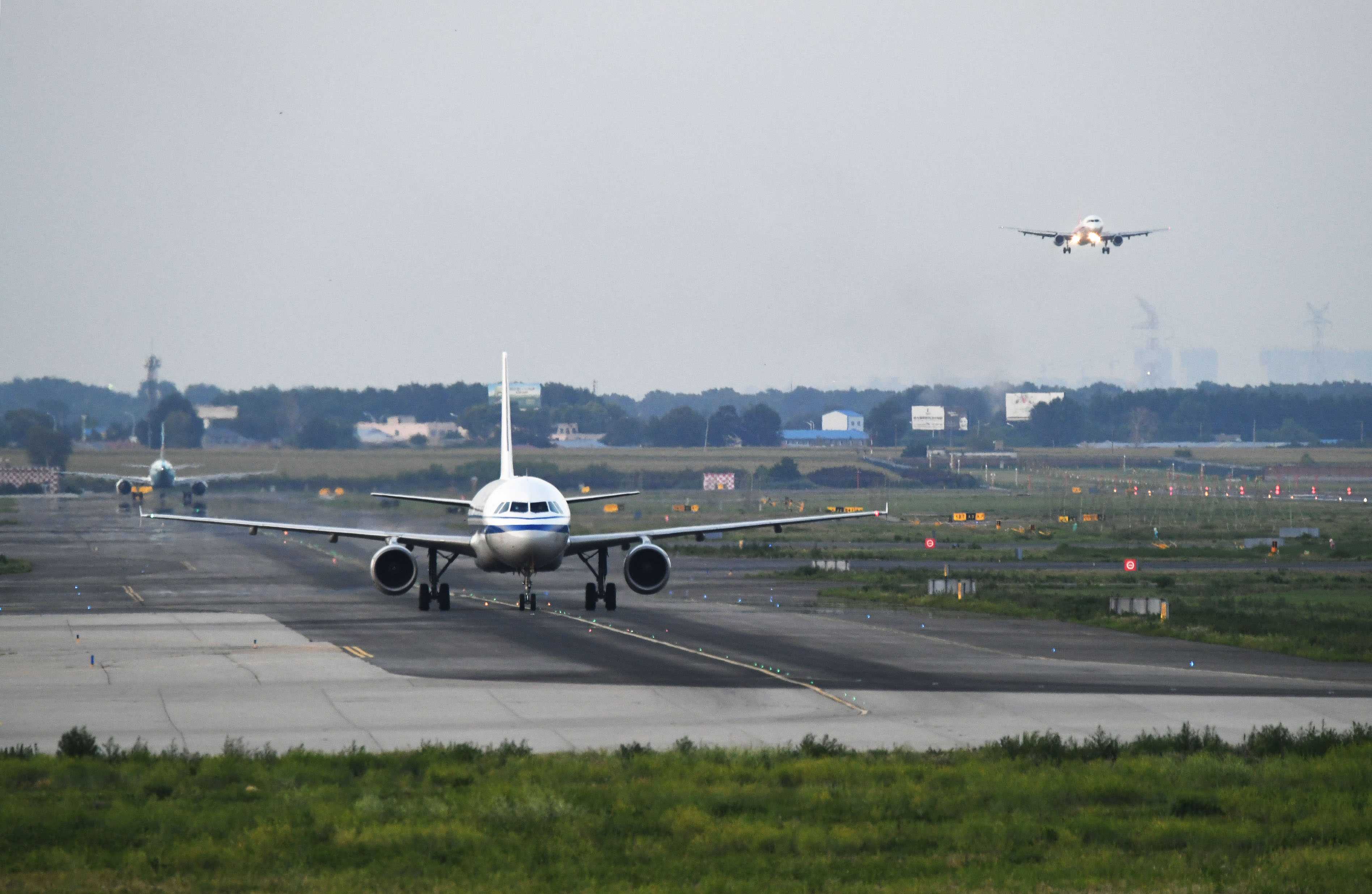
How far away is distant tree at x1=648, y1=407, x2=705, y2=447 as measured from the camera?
190 m

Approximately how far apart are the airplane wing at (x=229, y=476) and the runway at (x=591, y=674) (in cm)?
6345

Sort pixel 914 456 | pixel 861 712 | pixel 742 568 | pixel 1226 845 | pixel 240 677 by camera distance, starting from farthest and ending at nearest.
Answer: pixel 914 456 → pixel 742 568 → pixel 240 677 → pixel 861 712 → pixel 1226 845

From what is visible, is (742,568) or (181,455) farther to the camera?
(181,455)

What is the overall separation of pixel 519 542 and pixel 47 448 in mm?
113479

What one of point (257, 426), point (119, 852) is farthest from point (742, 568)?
point (257, 426)

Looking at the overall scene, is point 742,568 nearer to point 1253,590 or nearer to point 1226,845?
point 1253,590

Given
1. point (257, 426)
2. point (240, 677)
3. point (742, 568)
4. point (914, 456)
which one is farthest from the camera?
point (914, 456)

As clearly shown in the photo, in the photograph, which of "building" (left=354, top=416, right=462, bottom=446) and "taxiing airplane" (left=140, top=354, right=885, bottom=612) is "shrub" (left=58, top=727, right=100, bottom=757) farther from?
"building" (left=354, top=416, right=462, bottom=446)

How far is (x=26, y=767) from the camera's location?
1972cm

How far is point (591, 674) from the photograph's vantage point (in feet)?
102

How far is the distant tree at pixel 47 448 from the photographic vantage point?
461 feet

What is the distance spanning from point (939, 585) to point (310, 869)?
4005cm

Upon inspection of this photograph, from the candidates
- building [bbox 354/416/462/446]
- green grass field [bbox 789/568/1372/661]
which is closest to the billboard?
building [bbox 354/416/462/446]

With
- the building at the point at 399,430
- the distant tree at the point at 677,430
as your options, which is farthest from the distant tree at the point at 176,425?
Result: the distant tree at the point at 677,430
